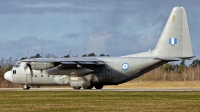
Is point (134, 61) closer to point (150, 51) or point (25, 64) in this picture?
point (150, 51)

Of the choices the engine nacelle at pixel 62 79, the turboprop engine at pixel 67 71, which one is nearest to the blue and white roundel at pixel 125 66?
the turboprop engine at pixel 67 71

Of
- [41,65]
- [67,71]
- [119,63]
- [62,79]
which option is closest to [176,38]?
[119,63]

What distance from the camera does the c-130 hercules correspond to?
154ft

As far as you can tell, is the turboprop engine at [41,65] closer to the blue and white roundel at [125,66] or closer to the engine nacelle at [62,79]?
the engine nacelle at [62,79]

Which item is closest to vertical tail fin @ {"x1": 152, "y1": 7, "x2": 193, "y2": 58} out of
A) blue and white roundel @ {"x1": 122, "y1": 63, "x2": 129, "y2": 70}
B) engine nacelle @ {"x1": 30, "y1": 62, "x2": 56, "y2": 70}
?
blue and white roundel @ {"x1": 122, "y1": 63, "x2": 129, "y2": 70}

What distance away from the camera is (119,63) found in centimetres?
4800

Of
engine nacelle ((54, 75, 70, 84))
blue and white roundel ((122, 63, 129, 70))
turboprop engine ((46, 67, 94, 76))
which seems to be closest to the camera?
blue and white roundel ((122, 63, 129, 70))

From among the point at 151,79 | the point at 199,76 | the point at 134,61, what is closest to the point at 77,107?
the point at 134,61

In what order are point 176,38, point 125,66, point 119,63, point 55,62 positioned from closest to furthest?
point 55,62, point 176,38, point 125,66, point 119,63

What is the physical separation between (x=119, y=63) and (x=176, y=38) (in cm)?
608

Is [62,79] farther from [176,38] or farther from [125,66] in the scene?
[176,38]

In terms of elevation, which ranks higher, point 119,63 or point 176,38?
point 176,38

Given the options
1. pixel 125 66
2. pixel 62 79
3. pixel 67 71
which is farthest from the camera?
pixel 62 79

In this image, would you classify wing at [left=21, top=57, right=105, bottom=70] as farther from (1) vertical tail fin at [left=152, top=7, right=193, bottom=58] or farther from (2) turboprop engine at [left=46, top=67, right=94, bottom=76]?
(1) vertical tail fin at [left=152, top=7, right=193, bottom=58]
